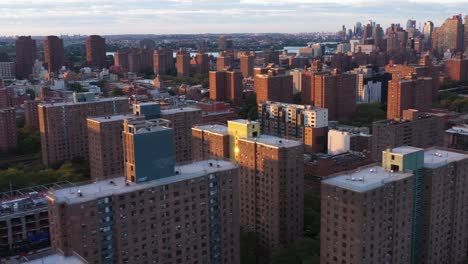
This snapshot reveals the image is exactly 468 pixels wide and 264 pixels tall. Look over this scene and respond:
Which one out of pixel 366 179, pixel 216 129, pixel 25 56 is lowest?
pixel 366 179

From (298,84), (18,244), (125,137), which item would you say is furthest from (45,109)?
(298,84)

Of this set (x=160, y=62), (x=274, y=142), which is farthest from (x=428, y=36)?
(x=274, y=142)

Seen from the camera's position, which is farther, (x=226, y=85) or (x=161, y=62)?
(x=161, y=62)

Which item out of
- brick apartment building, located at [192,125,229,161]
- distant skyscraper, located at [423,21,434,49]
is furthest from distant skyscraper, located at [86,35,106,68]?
brick apartment building, located at [192,125,229,161]

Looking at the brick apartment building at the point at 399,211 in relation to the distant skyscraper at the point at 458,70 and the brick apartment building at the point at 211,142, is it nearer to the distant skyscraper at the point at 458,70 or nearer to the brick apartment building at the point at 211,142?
the brick apartment building at the point at 211,142

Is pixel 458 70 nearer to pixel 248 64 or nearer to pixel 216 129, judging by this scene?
pixel 248 64

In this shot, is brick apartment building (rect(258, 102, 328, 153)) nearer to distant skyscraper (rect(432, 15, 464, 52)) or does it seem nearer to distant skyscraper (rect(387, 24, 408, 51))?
distant skyscraper (rect(387, 24, 408, 51))

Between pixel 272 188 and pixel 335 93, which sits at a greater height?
pixel 335 93
